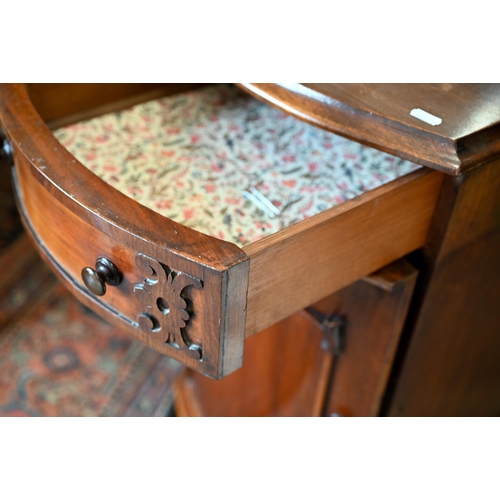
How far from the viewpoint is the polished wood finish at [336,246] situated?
20.5 inches

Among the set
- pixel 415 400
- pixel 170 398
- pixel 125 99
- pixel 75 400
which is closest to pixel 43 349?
pixel 75 400

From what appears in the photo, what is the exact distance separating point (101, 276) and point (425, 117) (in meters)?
0.31

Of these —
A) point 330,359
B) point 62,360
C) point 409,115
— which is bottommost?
point 62,360

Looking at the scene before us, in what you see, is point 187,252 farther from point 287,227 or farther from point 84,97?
point 84,97

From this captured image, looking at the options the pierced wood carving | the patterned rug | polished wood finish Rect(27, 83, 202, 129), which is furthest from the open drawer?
the patterned rug

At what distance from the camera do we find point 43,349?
1.24 metres

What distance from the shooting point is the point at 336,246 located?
57 cm

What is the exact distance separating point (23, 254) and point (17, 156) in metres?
0.81

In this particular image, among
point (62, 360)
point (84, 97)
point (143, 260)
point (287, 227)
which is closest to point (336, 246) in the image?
point (287, 227)

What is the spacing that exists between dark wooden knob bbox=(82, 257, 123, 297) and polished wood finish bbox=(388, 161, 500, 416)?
307 mm

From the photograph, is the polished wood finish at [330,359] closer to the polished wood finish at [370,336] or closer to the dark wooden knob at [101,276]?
the polished wood finish at [370,336]

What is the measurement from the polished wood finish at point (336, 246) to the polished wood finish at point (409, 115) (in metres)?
0.04

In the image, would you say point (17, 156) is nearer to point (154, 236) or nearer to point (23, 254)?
point (154, 236)

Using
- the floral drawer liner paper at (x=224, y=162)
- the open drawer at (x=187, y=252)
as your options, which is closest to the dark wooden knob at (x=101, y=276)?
the open drawer at (x=187, y=252)
